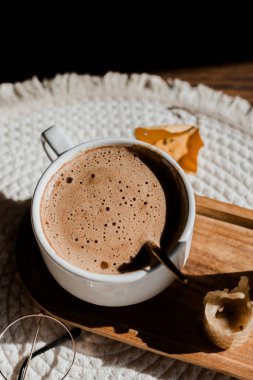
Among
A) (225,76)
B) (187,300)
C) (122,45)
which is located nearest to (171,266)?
(187,300)

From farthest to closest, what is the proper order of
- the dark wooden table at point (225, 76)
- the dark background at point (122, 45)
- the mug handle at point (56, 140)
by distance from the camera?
the dark background at point (122, 45)
the dark wooden table at point (225, 76)
the mug handle at point (56, 140)

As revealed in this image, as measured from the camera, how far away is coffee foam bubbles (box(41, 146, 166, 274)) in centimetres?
66

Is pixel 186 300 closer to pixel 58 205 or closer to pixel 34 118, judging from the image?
pixel 58 205

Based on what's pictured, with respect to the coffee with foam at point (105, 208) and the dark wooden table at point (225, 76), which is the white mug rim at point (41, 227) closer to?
the coffee with foam at point (105, 208)

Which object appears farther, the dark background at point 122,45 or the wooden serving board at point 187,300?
the dark background at point 122,45

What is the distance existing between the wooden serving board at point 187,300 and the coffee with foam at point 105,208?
8cm

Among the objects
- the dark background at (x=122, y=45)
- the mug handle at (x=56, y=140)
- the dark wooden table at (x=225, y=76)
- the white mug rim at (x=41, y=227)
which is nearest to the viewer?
the white mug rim at (x=41, y=227)

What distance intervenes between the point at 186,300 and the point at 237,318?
8 cm

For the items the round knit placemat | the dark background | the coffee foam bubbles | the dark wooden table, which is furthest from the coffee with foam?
the dark background

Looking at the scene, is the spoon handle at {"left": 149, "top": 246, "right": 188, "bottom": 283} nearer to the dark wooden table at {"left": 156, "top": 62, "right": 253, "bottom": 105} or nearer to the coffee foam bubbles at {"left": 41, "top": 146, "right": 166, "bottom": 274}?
the coffee foam bubbles at {"left": 41, "top": 146, "right": 166, "bottom": 274}

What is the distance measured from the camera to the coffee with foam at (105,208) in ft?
2.17

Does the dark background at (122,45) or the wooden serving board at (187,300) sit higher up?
the dark background at (122,45)

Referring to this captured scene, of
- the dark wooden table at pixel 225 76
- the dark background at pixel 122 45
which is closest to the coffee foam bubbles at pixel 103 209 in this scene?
the dark wooden table at pixel 225 76

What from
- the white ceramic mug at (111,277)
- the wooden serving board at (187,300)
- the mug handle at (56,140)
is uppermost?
the mug handle at (56,140)
